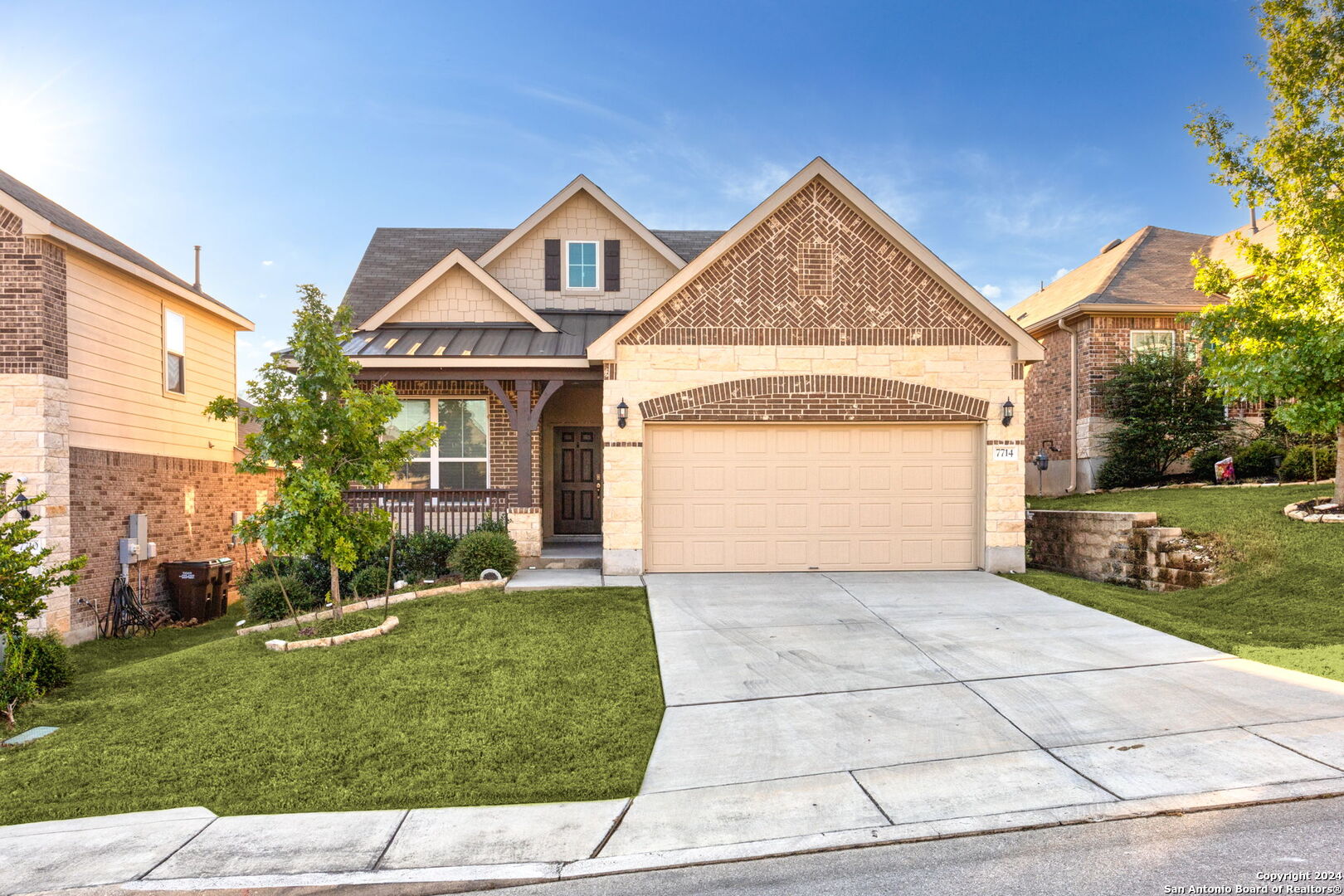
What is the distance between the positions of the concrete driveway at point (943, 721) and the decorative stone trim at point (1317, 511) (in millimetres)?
4686

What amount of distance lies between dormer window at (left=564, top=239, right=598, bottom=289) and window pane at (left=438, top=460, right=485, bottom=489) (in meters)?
4.18

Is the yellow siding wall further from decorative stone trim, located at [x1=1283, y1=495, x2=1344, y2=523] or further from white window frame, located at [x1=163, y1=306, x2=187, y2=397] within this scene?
decorative stone trim, located at [x1=1283, y1=495, x2=1344, y2=523]

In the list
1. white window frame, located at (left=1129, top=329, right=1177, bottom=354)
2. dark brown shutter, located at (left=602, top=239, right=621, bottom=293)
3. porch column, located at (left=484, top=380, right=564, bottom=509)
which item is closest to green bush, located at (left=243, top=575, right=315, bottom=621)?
porch column, located at (left=484, top=380, right=564, bottom=509)

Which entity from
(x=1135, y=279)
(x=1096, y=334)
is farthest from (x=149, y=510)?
(x=1135, y=279)

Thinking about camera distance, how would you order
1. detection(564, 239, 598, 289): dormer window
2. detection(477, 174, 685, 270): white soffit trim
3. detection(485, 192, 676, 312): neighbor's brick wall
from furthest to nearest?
detection(564, 239, 598, 289): dormer window
detection(485, 192, 676, 312): neighbor's brick wall
detection(477, 174, 685, 270): white soffit trim

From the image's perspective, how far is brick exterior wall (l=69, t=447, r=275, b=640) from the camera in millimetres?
10227

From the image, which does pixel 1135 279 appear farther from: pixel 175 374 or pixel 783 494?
pixel 175 374

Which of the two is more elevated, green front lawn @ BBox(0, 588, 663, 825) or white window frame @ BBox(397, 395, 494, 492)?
white window frame @ BBox(397, 395, 494, 492)

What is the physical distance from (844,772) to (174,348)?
1352 cm

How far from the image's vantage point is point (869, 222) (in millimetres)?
11297

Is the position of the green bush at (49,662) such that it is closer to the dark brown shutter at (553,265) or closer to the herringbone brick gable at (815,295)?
the herringbone brick gable at (815,295)

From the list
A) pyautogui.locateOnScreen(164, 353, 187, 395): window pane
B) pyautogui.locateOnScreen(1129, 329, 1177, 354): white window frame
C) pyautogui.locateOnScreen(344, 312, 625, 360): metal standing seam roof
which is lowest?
pyautogui.locateOnScreen(164, 353, 187, 395): window pane

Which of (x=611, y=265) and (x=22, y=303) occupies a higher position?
(x=611, y=265)

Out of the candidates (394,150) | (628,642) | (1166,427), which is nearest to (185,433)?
(394,150)
